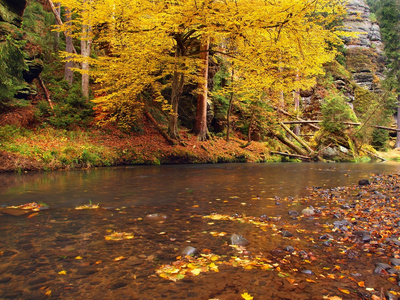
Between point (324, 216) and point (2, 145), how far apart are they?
11.0m

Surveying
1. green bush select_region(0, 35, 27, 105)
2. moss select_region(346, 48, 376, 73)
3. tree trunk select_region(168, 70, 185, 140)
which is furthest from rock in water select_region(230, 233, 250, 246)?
moss select_region(346, 48, 376, 73)

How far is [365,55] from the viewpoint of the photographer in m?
46.8

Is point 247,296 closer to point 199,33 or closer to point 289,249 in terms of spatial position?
point 289,249

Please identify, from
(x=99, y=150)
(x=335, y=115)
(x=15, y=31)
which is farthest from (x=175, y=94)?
(x=335, y=115)

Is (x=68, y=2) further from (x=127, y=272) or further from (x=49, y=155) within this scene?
(x=127, y=272)

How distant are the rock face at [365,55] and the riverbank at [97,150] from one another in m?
35.4

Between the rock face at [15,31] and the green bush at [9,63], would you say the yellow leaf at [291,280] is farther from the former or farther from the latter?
the rock face at [15,31]

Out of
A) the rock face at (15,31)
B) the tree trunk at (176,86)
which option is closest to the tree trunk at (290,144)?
the tree trunk at (176,86)

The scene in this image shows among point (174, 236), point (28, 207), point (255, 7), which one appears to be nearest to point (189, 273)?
point (174, 236)

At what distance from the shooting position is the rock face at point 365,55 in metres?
43.9

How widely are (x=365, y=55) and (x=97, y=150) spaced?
1967 inches

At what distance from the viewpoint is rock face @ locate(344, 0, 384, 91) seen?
43.9 metres

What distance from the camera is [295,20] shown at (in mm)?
9578

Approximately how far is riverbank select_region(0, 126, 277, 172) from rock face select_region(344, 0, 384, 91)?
35422 millimetres
